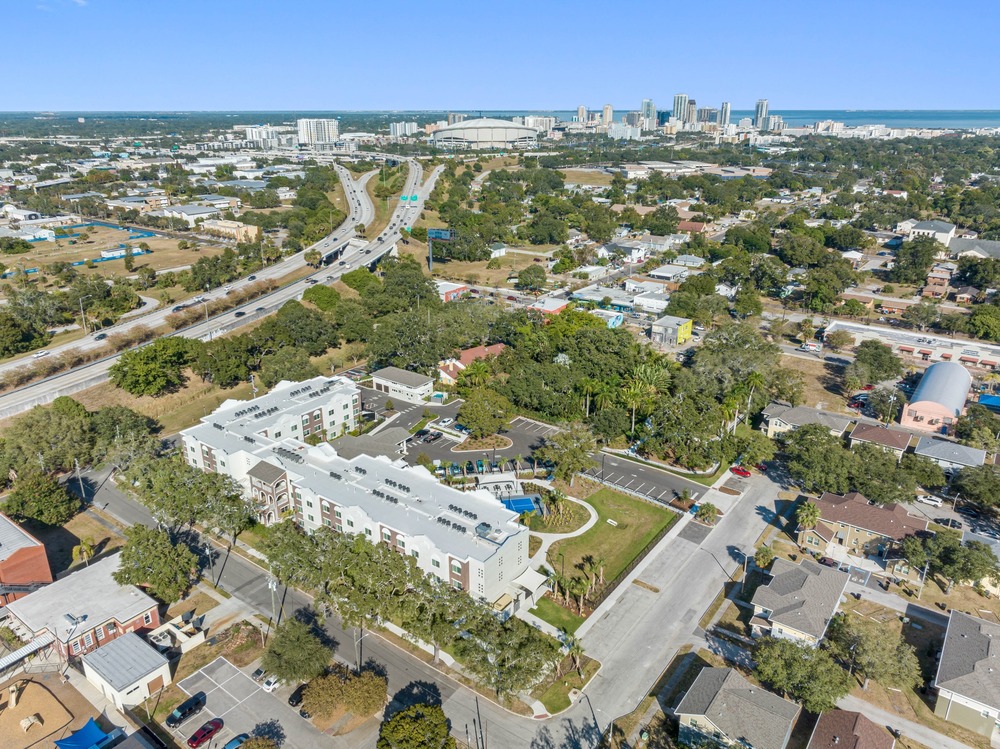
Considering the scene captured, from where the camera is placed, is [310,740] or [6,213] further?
[6,213]

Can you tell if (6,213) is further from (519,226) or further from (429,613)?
(429,613)

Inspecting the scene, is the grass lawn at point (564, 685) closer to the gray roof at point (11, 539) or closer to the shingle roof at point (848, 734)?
the shingle roof at point (848, 734)

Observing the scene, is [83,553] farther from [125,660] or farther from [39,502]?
[125,660]

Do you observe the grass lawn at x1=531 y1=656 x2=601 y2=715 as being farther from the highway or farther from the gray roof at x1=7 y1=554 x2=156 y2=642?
the highway

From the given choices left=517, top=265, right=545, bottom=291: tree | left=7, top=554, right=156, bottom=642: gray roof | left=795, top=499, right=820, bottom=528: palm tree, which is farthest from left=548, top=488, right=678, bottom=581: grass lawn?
left=517, top=265, right=545, bottom=291: tree

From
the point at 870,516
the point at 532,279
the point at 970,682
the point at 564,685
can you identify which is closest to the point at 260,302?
the point at 532,279

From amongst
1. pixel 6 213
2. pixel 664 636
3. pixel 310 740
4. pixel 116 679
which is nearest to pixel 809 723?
pixel 664 636
